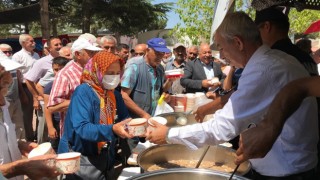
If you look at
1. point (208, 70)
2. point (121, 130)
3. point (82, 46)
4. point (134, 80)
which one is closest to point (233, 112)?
point (121, 130)

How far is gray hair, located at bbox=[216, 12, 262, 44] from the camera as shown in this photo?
5.18 ft

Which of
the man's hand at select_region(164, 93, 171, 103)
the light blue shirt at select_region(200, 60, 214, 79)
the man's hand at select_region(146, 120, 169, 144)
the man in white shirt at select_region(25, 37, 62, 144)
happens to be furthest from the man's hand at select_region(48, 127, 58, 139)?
the light blue shirt at select_region(200, 60, 214, 79)

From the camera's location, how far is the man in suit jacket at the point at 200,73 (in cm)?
457

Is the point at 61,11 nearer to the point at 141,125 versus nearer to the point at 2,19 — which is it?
the point at 2,19

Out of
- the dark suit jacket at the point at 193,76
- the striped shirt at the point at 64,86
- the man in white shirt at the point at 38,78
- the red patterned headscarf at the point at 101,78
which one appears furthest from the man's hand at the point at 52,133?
the dark suit jacket at the point at 193,76

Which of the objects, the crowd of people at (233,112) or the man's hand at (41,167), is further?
the man's hand at (41,167)

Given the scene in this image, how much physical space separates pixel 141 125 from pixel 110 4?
18859 mm

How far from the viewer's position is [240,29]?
1.58 meters

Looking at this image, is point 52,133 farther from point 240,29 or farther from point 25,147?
point 240,29

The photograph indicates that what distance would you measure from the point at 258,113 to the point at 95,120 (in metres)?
1.08

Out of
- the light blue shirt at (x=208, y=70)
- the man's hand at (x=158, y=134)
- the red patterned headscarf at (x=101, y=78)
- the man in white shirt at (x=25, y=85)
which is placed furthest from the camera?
the man in white shirt at (x=25, y=85)

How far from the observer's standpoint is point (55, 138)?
3.76 m

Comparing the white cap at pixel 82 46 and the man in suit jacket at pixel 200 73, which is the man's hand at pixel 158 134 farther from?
the man in suit jacket at pixel 200 73

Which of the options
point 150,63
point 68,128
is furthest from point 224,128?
point 150,63
